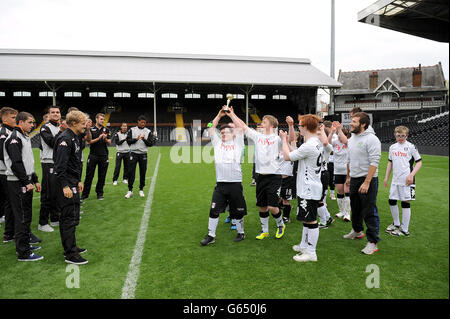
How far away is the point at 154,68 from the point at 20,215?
95.8ft

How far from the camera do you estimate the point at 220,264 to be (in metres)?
4.22

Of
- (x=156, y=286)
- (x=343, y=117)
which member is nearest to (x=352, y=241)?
(x=156, y=286)

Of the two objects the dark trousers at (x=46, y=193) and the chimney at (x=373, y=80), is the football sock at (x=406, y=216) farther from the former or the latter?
the chimney at (x=373, y=80)

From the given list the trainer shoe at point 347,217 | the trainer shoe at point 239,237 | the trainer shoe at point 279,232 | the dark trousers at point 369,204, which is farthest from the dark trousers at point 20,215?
the trainer shoe at point 347,217

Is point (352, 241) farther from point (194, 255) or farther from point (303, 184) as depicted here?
point (194, 255)

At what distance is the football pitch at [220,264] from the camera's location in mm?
3484

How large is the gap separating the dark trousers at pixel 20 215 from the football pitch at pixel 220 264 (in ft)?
0.69

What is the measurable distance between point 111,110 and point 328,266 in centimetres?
3567

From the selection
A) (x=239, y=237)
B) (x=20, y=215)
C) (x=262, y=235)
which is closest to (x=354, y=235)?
(x=262, y=235)

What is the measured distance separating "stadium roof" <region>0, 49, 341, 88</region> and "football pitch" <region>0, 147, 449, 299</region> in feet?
76.0

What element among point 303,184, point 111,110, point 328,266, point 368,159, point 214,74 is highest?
point 214,74

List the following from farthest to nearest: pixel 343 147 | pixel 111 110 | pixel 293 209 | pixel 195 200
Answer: pixel 111 110 < pixel 195 200 < pixel 293 209 < pixel 343 147

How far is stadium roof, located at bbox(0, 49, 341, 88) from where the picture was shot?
2738cm

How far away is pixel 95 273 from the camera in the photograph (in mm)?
3973
